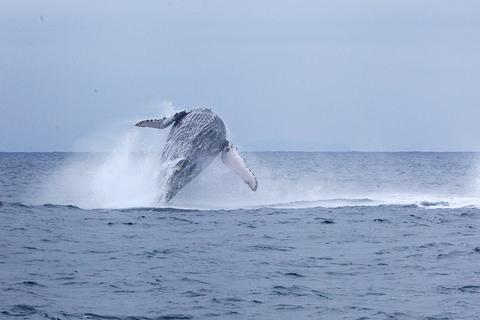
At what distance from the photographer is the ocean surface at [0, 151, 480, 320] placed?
35.2 feet

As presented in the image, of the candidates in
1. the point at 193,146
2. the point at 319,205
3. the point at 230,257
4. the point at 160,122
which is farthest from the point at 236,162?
the point at 230,257

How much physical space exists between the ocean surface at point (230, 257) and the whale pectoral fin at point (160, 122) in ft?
3.95

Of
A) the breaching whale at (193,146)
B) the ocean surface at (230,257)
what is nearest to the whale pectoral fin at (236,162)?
the breaching whale at (193,146)

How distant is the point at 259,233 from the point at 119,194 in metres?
7.40

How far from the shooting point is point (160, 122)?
2106 cm

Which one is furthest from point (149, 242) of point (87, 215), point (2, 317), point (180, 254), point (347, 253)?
point (2, 317)

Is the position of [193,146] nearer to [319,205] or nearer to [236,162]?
[236,162]

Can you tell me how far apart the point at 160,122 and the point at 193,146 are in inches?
42.2

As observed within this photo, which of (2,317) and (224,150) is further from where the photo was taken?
(224,150)

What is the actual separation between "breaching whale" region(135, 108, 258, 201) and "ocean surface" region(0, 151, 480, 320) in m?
0.78

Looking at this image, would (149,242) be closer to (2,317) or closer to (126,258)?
(126,258)

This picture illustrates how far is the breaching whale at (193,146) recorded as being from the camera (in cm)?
2053

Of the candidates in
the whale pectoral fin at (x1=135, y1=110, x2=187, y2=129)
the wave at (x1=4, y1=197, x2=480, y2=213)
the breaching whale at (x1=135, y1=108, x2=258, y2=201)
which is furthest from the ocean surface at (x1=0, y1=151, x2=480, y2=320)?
the whale pectoral fin at (x1=135, y1=110, x2=187, y2=129)

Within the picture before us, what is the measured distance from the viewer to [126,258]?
14.1 metres
